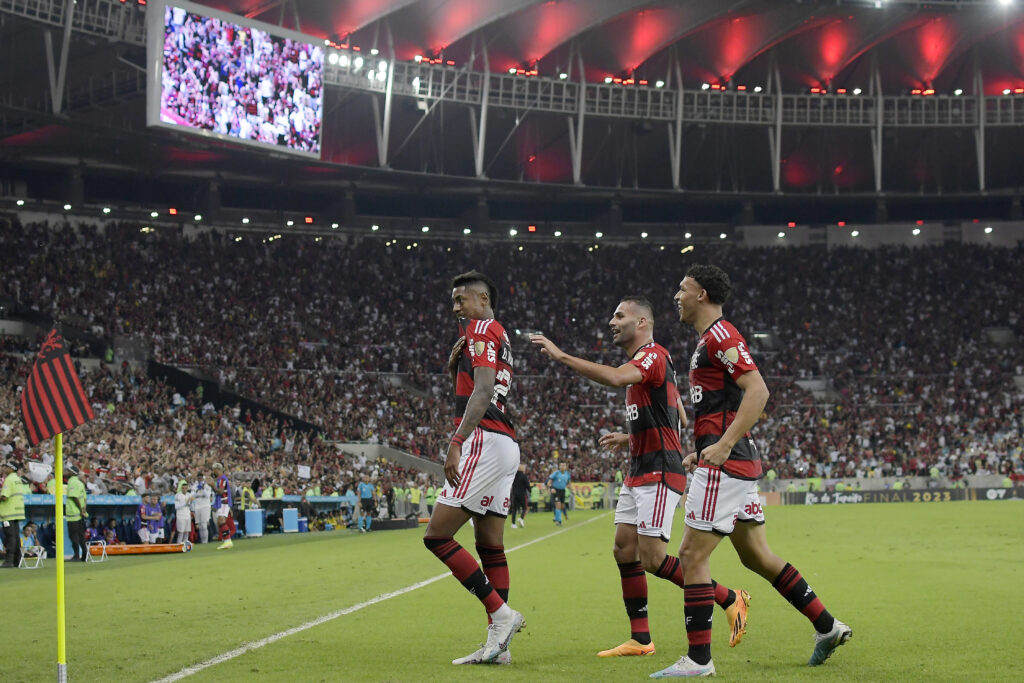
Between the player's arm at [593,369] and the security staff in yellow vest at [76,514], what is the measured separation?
15.2 metres

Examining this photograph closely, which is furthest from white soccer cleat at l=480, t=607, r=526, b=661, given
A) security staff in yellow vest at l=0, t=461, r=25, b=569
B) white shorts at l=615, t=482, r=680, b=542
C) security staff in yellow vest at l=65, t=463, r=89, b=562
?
security staff in yellow vest at l=65, t=463, r=89, b=562

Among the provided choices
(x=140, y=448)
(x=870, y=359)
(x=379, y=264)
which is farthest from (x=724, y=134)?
(x=140, y=448)

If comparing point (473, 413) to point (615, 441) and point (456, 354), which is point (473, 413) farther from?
point (615, 441)

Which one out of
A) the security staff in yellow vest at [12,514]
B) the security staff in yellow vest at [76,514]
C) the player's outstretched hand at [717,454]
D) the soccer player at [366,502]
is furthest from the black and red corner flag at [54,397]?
the soccer player at [366,502]

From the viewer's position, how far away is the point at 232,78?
126 ft

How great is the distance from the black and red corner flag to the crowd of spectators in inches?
1173

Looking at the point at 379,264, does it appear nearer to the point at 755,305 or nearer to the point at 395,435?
the point at 395,435

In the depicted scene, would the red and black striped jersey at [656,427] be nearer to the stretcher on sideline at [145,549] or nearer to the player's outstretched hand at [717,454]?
the player's outstretched hand at [717,454]

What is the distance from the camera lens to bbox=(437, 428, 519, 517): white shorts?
7.46 meters

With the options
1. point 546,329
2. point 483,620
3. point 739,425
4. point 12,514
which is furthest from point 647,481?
point 546,329

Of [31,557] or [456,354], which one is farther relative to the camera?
[31,557]

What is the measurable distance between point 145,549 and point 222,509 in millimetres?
2225

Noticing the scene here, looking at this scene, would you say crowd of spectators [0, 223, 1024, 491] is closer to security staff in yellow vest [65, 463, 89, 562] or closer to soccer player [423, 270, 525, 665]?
security staff in yellow vest [65, 463, 89, 562]

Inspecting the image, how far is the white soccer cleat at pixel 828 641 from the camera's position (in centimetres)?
690
